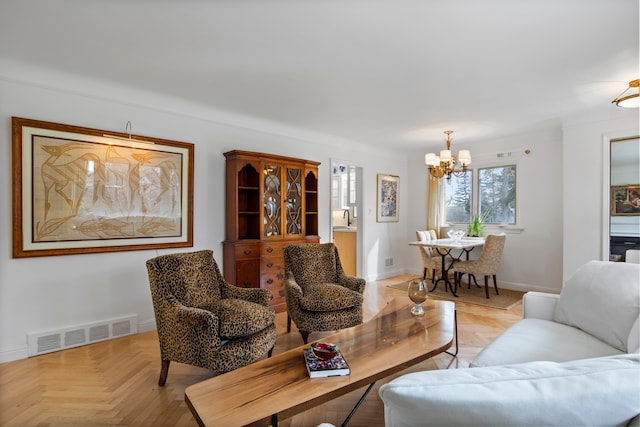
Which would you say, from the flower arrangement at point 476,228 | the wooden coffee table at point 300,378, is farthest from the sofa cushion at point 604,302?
the flower arrangement at point 476,228

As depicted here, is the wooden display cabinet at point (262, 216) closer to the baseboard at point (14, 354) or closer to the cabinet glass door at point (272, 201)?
the cabinet glass door at point (272, 201)

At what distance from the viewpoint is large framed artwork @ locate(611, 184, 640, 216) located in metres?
3.85

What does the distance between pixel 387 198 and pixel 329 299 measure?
3.68m

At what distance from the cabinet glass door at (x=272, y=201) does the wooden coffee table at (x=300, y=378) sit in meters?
2.04

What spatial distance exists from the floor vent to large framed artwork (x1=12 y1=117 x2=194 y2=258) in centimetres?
69

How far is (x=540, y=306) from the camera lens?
2.38m

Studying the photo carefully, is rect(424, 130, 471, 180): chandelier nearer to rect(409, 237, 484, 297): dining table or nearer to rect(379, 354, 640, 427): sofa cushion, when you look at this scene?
rect(409, 237, 484, 297): dining table

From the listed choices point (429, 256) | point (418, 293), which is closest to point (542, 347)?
point (418, 293)

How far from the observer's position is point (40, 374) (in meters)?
2.44

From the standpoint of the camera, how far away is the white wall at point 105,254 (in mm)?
2697

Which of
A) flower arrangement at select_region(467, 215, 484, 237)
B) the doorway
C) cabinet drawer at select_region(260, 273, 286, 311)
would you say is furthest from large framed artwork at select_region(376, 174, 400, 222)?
cabinet drawer at select_region(260, 273, 286, 311)

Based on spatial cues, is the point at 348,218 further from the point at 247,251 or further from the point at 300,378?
the point at 300,378

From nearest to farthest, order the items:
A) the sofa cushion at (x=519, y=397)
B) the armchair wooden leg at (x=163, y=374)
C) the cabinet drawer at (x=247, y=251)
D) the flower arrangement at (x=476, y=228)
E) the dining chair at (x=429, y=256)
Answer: the sofa cushion at (x=519, y=397), the armchair wooden leg at (x=163, y=374), the cabinet drawer at (x=247, y=251), the dining chair at (x=429, y=256), the flower arrangement at (x=476, y=228)

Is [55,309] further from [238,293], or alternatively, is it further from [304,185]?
[304,185]
